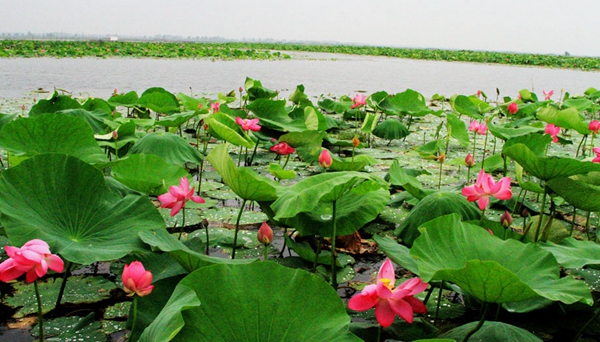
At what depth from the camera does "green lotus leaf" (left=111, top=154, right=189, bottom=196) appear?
5.70 feet

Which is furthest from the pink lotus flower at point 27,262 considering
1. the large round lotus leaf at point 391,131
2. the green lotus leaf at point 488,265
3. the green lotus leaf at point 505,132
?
the large round lotus leaf at point 391,131

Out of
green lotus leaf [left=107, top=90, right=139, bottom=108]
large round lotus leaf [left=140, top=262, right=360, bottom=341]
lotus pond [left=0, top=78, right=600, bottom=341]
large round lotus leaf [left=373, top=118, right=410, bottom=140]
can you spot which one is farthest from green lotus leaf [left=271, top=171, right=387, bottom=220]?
large round lotus leaf [left=373, top=118, right=410, bottom=140]

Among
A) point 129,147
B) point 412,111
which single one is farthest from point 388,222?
point 412,111

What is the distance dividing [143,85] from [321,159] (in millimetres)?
5866

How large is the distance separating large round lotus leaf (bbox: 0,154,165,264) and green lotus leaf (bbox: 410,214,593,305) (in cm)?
69

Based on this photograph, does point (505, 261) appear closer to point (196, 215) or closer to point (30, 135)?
point (196, 215)

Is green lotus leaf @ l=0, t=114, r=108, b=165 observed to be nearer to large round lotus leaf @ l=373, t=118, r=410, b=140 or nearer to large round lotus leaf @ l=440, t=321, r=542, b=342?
large round lotus leaf @ l=440, t=321, r=542, b=342

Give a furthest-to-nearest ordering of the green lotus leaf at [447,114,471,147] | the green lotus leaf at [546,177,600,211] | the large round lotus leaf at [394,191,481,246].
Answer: the green lotus leaf at [447,114,471,147] < the large round lotus leaf at [394,191,481,246] < the green lotus leaf at [546,177,600,211]

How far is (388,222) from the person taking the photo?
2199mm

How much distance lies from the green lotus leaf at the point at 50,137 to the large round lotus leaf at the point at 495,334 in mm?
1334

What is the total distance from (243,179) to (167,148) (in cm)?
107

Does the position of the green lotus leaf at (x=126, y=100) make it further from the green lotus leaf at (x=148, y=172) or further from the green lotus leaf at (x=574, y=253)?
the green lotus leaf at (x=574, y=253)

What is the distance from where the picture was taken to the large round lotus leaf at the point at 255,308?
2.75 feet

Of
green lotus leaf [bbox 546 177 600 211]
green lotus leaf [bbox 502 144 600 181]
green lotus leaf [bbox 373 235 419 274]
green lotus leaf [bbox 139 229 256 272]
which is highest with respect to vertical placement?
green lotus leaf [bbox 502 144 600 181]
